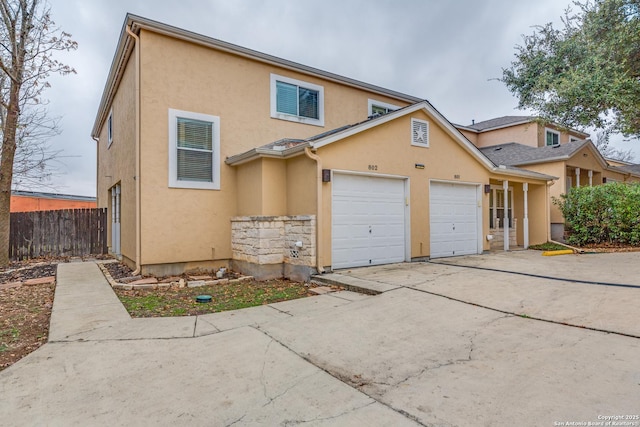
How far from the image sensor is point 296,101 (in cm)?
1066

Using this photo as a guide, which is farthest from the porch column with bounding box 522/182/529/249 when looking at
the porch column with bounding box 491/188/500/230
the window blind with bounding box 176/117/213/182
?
the window blind with bounding box 176/117/213/182

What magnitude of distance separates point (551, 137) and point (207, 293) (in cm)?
2139

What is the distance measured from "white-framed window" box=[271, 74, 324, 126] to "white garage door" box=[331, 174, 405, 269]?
11.0 ft

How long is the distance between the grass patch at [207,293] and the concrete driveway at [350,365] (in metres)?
0.43

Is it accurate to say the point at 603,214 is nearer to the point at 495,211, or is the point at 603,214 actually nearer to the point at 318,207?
the point at 495,211

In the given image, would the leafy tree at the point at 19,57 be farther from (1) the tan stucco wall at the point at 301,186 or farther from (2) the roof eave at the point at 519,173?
(2) the roof eave at the point at 519,173

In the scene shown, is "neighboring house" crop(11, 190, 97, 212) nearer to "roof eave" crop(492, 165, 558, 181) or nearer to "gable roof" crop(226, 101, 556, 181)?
"gable roof" crop(226, 101, 556, 181)

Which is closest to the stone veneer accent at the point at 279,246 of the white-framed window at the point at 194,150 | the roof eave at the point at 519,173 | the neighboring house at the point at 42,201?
the white-framed window at the point at 194,150

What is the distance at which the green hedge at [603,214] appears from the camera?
11.4m

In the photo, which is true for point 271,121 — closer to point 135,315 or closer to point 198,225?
point 198,225

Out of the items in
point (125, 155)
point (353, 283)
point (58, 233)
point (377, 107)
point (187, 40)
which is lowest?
point (353, 283)

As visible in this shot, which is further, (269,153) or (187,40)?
(187,40)

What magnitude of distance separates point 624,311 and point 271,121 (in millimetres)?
8857

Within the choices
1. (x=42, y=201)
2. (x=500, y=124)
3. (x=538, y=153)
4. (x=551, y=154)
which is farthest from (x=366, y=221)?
(x=42, y=201)
